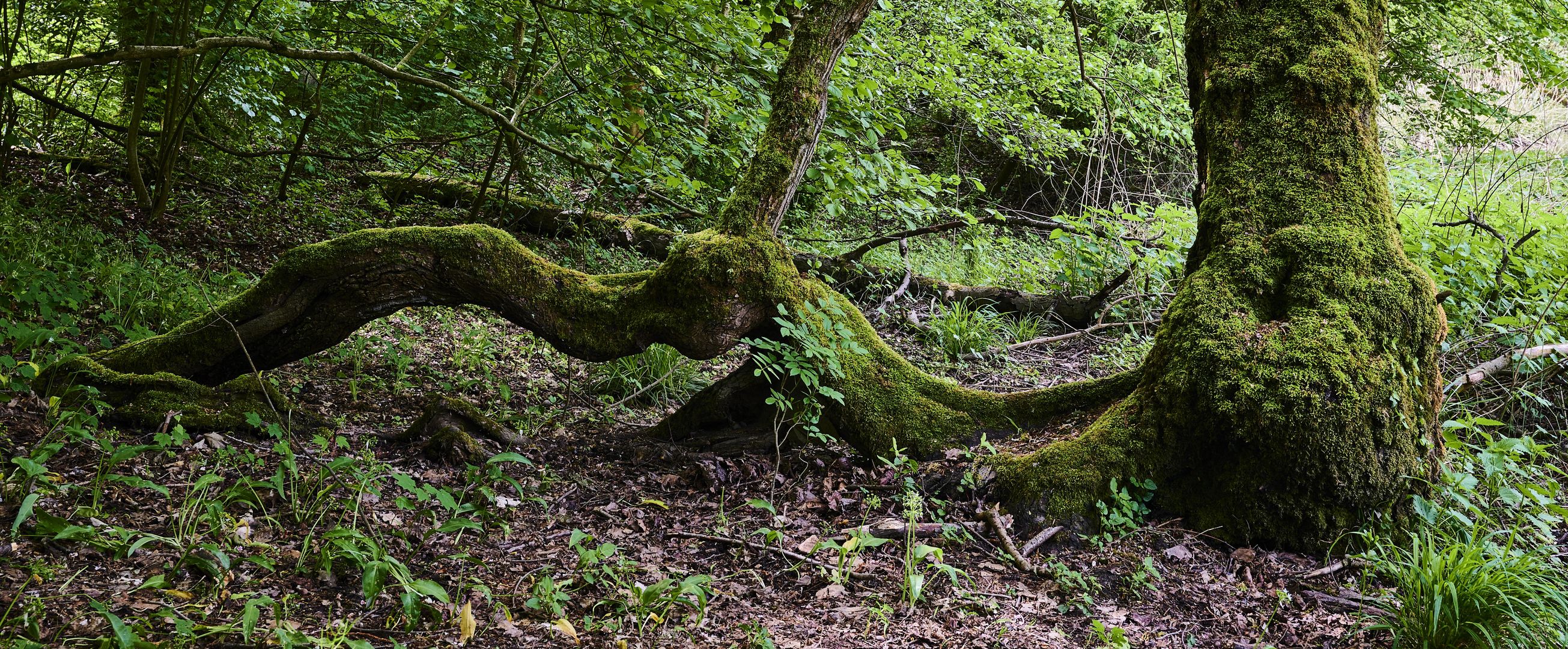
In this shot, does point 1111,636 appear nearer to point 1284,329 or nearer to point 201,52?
point 1284,329

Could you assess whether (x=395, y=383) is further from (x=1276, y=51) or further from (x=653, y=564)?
(x=1276, y=51)

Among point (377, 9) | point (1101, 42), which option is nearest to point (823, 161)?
point (377, 9)

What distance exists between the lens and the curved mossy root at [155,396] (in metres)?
3.24

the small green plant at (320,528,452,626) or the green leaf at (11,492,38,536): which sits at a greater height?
the small green plant at (320,528,452,626)

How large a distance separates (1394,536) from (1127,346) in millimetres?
3086

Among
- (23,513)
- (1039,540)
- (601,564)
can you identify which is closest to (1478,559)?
(1039,540)

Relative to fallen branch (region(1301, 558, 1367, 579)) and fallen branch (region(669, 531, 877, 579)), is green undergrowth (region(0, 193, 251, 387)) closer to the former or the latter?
fallen branch (region(669, 531, 877, 579))

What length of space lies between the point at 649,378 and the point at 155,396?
258cm

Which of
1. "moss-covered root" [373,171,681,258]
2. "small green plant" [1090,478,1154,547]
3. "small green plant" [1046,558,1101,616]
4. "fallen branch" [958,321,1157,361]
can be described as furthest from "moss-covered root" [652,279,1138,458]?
"moss-covered root" [373,171,681,258]

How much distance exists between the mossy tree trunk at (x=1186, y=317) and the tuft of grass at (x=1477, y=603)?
478mm

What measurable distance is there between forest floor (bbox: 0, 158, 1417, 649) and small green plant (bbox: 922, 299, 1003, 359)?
102 inches

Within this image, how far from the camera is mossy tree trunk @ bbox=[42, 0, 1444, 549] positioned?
10.1 feet

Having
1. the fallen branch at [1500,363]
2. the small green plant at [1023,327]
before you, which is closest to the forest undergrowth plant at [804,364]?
the small green plant at [1023,327]

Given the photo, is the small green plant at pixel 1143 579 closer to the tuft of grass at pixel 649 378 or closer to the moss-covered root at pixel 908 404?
the moss-covered root at pixel 908 404
